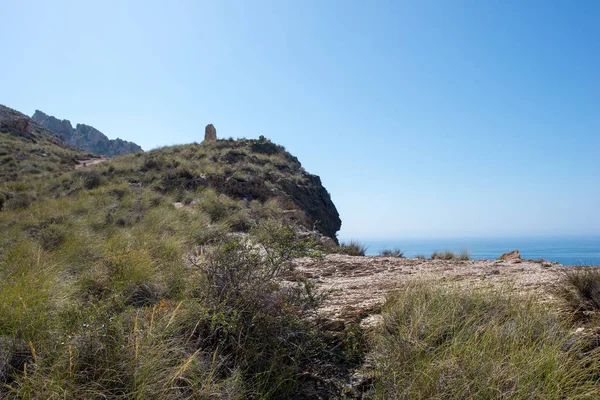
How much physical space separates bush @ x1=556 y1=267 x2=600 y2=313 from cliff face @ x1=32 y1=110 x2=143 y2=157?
222ft

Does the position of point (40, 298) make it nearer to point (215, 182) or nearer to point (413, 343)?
point (413, 343)

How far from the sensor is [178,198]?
11727 millimetres

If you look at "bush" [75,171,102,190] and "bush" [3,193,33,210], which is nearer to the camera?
"bush" [3,193,33,210]

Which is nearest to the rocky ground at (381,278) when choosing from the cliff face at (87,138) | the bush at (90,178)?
the bush at (90,178)

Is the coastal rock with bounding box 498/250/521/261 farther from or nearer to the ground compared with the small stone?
farther from the ground

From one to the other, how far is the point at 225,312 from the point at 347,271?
3291 millimetres

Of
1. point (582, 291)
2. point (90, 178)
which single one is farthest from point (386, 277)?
point (90, 178)

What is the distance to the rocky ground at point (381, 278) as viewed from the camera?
3.36 m

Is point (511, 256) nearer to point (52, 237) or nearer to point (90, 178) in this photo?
point (52, 237)

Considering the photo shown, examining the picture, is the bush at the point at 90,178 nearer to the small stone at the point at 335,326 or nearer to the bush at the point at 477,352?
the small stone at the point at 335,326

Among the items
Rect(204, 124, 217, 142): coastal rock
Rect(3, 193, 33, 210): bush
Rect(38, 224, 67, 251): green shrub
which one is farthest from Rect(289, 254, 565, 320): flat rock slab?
Rect(204, 124, 217, 142): coastal rock

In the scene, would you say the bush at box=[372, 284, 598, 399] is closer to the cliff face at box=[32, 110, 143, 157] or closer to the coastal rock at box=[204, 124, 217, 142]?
the coastal rock at box=[204, 124, 217, 142]

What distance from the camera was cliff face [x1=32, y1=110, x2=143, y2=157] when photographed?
62781mm

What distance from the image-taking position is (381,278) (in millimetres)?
4895
